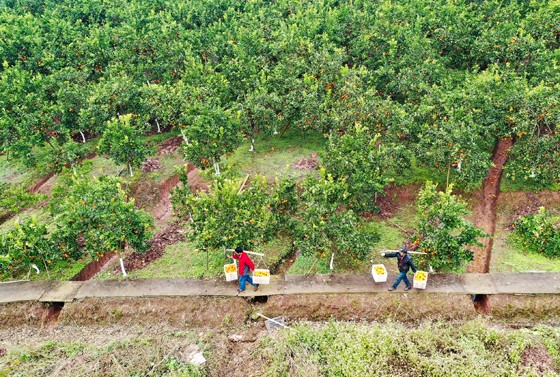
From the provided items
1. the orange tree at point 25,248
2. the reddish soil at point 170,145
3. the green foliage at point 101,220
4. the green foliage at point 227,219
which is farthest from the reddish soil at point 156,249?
the reddish soil at point 170,145

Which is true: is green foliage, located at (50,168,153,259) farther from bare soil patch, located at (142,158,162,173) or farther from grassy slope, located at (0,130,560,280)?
bare soil patch, located at (142,158,162,173)

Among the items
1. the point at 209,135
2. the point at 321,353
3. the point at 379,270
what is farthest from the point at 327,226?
the point at 209,135

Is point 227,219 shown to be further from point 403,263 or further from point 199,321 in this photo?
point 403,263

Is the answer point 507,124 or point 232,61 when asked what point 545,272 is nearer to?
point 507,124

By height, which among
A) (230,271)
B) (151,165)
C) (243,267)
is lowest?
(230,271)

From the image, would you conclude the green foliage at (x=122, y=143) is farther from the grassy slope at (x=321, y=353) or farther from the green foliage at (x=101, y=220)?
the grassy slope at (x=321, y=353)

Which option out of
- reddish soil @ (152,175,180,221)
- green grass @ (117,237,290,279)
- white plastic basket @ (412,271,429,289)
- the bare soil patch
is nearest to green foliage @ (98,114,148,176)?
reddish soil @ (152,175,180,221)
